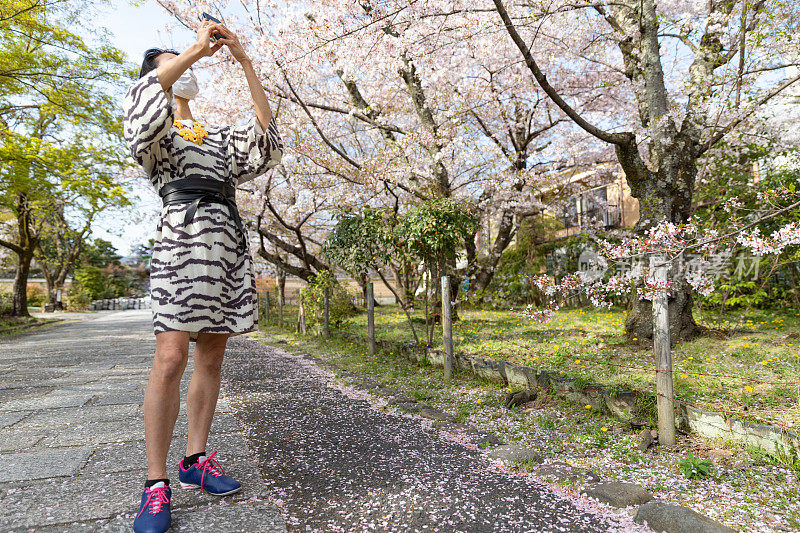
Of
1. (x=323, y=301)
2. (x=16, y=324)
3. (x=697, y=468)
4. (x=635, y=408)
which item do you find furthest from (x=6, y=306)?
(x=697, y=468)

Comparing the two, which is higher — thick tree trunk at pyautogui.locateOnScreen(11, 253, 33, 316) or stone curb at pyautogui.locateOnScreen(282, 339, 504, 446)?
thick tree trunk at pyautogui.locateOnScreen(11, 253, 33, 316)

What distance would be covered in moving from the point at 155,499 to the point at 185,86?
1.69 meters

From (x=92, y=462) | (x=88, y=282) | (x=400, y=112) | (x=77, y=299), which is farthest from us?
(x=88, y=282)

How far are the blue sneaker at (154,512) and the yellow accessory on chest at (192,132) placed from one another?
1.34 m

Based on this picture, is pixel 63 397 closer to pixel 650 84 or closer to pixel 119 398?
pixel 119 398

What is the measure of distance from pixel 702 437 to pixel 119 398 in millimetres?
4264

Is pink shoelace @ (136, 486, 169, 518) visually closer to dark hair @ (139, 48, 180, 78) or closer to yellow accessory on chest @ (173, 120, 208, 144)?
yellow accessory on chest @ (173, 120, 208, 144)

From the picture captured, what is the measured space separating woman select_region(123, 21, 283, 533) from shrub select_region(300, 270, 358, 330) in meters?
6.20

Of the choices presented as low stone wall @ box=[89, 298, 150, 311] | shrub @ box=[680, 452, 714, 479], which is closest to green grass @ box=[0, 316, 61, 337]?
shrub @ box=[680, 452, 714, 479]

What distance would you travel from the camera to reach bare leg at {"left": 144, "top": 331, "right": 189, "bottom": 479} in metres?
1.62

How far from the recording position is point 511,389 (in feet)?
12.2

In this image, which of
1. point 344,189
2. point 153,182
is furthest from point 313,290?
point 153,182

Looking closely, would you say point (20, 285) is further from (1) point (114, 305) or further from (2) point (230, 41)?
(2) point (230, 41)

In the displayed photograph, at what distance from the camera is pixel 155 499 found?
1.53 metres
